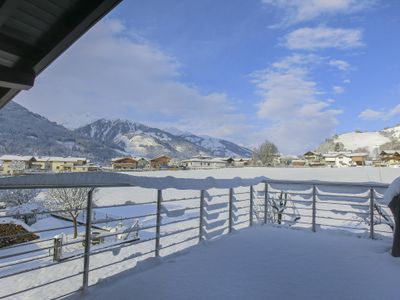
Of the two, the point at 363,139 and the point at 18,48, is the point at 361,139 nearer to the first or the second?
the point at 363,139

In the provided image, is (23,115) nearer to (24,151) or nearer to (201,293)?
(24,151)

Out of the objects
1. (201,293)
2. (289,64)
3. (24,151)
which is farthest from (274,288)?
(24,151)

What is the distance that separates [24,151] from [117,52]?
45634 mm

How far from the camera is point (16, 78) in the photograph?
8.91ft

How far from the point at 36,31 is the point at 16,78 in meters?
0.61

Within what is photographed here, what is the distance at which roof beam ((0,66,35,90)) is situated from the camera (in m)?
2.64

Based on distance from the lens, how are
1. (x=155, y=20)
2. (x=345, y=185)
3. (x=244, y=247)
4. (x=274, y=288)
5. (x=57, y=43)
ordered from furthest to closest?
(x=155, y=20)
(x=345, y=185)
(x=244, y=247)
(x=274, y=288)
(x=57, y=43)

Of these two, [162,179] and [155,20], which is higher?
[155,20]

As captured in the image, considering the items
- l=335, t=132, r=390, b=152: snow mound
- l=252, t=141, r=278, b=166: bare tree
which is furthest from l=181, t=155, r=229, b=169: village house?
l=335, t=132, r=390, b=152: snow mound

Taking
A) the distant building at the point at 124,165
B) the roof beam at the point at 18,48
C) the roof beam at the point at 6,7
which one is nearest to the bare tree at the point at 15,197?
the distant building at the point at 124,165

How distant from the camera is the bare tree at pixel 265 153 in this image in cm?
4803

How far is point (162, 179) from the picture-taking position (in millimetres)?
3047

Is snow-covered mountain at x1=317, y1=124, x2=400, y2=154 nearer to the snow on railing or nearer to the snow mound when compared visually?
the snow mound

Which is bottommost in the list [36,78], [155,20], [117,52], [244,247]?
[244,247]
